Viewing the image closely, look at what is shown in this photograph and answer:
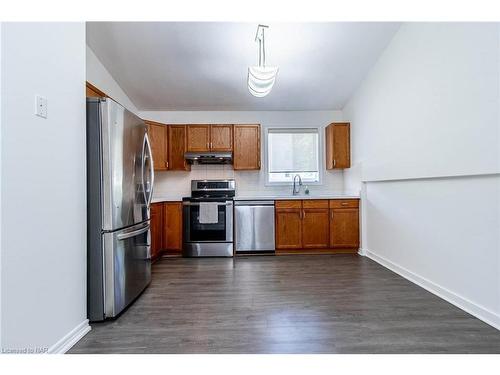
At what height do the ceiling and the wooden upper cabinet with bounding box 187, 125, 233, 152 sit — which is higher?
the ceiling

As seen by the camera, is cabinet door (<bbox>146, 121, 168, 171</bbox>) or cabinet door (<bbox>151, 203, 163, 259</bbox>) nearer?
cabinet door (<bbox>151, 203, 163, 259</bbox>)

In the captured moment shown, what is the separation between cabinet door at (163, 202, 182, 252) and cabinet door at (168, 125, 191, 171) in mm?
717

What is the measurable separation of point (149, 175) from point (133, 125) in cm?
52

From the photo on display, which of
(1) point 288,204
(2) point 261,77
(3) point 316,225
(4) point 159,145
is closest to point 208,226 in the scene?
(1) point 288,204

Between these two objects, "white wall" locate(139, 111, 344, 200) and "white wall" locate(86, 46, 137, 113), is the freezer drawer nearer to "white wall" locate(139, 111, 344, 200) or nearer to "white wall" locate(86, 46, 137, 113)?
"white wall" locate(86, 46, 137, 113)

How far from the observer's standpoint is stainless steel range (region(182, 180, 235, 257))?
4.07 metres

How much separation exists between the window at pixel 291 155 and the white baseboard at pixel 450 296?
1.97m

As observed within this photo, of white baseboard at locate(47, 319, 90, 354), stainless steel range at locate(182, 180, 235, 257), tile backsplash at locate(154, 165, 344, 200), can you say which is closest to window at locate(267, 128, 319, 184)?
tile backsplash at locate(154, 165, 344, 200)

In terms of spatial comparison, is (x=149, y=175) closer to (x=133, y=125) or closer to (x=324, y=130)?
(x=133, y=125)

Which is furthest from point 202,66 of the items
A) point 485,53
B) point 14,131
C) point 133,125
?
point 485,53

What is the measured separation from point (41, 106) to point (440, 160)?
2969 millimetres

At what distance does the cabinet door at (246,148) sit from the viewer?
452 cm

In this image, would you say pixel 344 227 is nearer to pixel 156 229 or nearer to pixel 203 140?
pixel 203 140

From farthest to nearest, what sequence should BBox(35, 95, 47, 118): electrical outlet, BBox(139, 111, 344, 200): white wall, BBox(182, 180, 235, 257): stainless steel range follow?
BBox(139, 111, 344, 200): white wall, BBox(182, 180, 235, 257): stainless steel range, BBox(35, 95, 47, 118): electrical outlet
